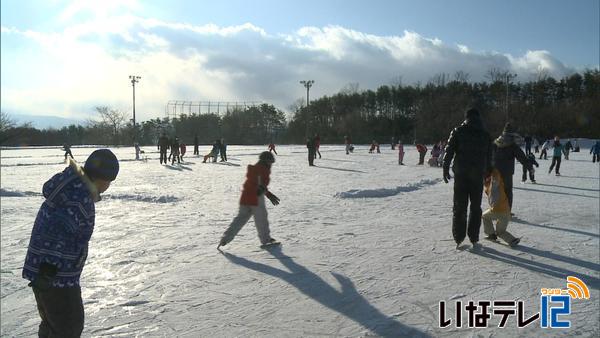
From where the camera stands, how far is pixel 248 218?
5.26 m

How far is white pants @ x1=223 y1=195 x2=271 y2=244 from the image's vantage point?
5.21 m

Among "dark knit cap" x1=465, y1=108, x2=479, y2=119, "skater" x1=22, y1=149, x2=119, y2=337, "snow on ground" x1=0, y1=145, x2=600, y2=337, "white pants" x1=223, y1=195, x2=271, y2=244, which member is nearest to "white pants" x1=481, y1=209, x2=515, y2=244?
"snow on ground" x1=0, y1=145, x2=600, y2=337

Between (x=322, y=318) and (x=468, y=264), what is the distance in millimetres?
2087

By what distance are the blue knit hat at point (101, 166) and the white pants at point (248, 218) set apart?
2.89 metres

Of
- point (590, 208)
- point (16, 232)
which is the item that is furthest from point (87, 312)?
point (590, 208)

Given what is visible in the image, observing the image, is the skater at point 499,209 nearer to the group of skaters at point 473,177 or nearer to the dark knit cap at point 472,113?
the group of skaters at point 473,177

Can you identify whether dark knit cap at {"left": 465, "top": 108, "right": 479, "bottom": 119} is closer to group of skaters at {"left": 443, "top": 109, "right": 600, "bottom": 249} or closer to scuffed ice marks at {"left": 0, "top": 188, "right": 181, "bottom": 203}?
group of skaters at {"left": 443, "top": 109, "right": 600, "bottom": 249}

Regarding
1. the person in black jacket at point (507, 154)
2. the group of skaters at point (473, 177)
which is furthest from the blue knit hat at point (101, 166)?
the person in black jacket at point (507, 154)

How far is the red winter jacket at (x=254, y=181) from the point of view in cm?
509

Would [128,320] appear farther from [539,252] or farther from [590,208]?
[590,208]

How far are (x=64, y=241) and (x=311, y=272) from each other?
9.08ft

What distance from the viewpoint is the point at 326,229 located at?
6.67 metres

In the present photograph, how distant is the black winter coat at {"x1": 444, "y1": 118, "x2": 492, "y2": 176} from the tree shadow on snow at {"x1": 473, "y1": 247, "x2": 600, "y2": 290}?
960 millimetres

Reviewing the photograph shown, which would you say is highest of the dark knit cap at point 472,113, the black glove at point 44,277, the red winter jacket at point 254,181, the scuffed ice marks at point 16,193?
the dark knit cap at point 472,113
